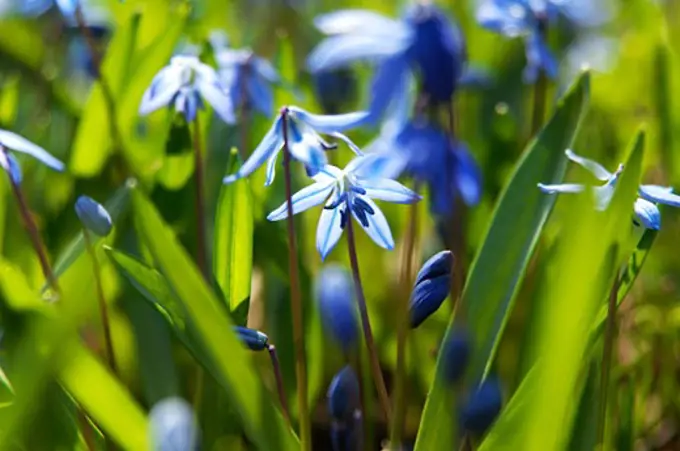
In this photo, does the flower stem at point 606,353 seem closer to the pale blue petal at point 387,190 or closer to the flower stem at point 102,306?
the pale blue petal at point 387,190

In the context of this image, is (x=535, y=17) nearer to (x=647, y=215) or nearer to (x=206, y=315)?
(x=647, y=215)

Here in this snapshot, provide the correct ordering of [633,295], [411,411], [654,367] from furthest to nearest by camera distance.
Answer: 1. [633,295]
2. [411,411]
3. [654,367]

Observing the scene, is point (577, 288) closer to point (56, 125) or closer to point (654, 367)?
point (654, 367)

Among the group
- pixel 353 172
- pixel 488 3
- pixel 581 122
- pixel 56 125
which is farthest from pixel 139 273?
pixel 56 125

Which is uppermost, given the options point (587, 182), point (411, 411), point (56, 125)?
point (587, 182)

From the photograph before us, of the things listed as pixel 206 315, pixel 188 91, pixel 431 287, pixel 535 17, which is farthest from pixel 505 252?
pixel 535 17
